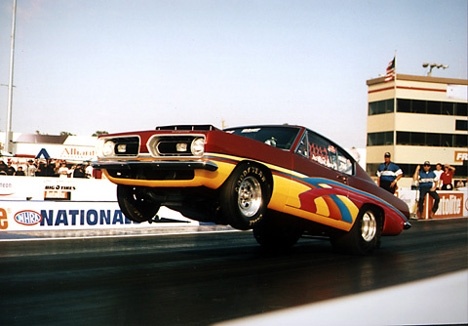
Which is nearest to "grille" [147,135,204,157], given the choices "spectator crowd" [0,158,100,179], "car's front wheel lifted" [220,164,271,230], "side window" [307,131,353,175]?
"car's front wheel lifted" [220,164,271,230]

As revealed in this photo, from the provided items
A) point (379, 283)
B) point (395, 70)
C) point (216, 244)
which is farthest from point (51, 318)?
point (395, 70)

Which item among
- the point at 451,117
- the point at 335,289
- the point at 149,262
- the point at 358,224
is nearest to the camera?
the point at 335,289

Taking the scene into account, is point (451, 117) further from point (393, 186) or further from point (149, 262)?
point (149, 262)

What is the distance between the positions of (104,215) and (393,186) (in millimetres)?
4956

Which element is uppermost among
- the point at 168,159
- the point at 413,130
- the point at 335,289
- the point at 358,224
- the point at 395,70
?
the point at 395,70

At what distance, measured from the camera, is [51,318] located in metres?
3.72

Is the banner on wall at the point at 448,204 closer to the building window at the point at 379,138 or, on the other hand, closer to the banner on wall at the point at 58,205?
the building window at the point at 379,138

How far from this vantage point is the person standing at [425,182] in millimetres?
11461

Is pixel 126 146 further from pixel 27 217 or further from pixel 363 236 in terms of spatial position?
pixel 27 217

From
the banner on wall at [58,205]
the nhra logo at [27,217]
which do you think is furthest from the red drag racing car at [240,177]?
the nhra logo at [27,217]

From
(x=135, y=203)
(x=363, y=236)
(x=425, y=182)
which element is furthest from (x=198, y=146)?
(x=425, y=182)

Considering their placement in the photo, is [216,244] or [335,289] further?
[216,244]

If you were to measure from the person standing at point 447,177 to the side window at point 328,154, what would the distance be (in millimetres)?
4608

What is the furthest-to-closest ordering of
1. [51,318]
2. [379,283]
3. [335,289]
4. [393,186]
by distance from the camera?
[393,186] < [379,283] < [335,289] < [51,318]
